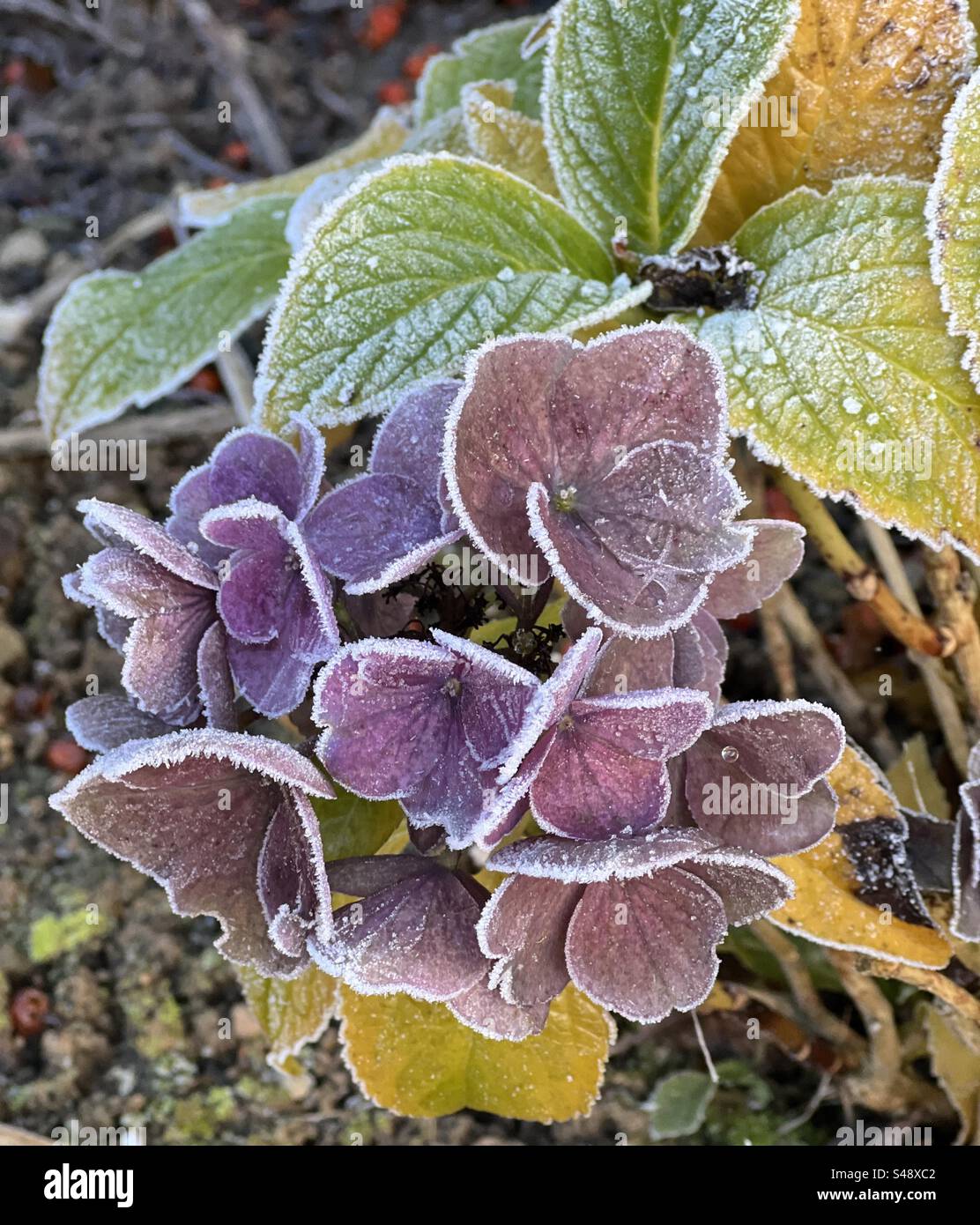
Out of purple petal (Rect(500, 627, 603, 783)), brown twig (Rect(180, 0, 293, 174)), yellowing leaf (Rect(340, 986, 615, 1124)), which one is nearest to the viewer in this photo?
purple petal (Rect(500, 627, 603, 783))

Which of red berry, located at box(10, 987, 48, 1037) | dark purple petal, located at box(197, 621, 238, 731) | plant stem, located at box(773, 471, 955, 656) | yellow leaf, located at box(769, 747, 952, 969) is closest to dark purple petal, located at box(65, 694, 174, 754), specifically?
dark purple petal, located at box(197, 621, 238, 731)

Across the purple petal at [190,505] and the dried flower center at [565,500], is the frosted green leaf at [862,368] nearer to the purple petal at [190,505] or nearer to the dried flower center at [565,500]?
the dried flower center at [565,500]

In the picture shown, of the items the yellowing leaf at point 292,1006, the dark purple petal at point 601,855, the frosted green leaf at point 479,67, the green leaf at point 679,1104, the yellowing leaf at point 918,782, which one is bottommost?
the green leaf at point 679,1104

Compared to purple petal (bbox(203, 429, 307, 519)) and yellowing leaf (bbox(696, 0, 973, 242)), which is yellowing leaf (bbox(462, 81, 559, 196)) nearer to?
yellowing leaf (bbox(696, 0, 973, 242))

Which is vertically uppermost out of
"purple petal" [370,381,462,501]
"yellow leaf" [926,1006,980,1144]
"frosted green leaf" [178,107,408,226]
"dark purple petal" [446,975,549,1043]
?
"frosted green leaf" [178,107,408,226]

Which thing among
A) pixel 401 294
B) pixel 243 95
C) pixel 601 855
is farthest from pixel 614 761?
pixel 243 95

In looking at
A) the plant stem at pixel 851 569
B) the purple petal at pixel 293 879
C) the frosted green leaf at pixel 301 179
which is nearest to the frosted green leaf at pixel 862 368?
the plant stem at pixel 851 569

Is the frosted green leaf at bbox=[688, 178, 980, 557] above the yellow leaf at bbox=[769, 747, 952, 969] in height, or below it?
above
